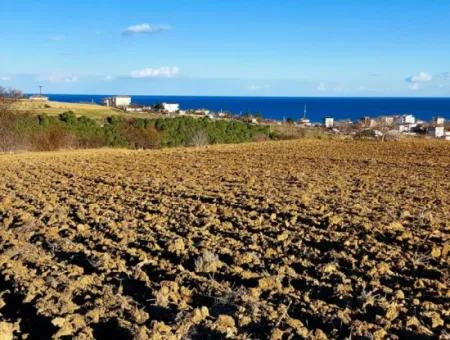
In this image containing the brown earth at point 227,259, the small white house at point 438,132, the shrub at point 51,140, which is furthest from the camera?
the small white house at point 438,132

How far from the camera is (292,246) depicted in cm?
729

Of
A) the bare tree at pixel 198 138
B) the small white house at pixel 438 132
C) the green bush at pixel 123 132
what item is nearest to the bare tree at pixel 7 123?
the green bush at pixel 123 132

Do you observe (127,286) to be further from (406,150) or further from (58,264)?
(406,150)

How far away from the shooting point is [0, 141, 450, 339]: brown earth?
5.23 meters

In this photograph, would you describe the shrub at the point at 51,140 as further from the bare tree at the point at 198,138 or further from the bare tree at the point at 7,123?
the bare tree at the point at 198,138

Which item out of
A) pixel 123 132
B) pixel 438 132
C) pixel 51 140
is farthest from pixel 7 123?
pixel 438 132

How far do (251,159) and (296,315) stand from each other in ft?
46.0

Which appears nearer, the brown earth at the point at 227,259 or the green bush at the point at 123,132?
the brown earth at the point at 227,259

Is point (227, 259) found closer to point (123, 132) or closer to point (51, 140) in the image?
point (51, 140)

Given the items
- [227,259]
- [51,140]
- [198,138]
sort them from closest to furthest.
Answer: [227,259] < [51,140] < [198,138]

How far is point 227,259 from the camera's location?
6941 millimetres

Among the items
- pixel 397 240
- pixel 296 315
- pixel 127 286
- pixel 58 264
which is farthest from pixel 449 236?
pixel 58 264

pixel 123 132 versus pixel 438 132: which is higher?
pixel 438 132

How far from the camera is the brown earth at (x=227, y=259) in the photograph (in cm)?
523
